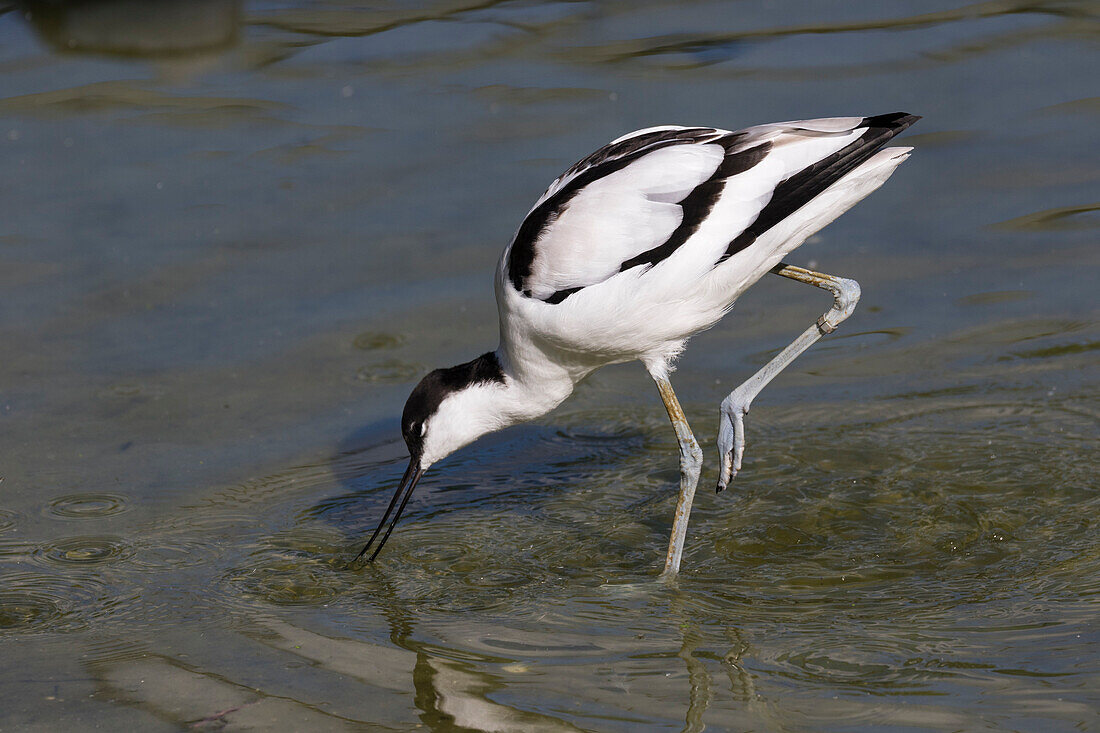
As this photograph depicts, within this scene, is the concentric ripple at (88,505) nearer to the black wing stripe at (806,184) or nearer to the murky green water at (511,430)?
the murky green water at (511,430)

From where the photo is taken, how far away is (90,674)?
13.8ft

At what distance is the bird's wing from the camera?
4.79m

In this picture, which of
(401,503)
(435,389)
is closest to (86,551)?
(401,503)

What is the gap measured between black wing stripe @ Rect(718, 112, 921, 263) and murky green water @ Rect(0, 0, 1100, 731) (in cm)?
113

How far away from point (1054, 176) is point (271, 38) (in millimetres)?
5660

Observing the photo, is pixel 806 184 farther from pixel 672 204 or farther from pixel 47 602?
pixel 47 602

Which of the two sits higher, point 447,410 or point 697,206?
point 697,206

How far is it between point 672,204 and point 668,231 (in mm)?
99

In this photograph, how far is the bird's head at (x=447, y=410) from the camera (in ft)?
17.1

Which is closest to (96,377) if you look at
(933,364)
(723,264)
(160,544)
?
(160,544)

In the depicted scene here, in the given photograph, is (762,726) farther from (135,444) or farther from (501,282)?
(135,444)

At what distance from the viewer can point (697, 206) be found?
4.81 metres

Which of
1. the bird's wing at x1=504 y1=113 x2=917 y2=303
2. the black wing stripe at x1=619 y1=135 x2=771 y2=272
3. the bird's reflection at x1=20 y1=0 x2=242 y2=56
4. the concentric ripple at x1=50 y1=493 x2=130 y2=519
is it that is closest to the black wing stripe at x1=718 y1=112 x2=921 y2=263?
the bird's wing at x1=504 y1=113 x2=917 y2=303

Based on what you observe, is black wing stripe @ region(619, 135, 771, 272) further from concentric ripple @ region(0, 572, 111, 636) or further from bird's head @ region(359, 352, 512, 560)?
concentric ripple @ region(0, 572, 111, 636)
